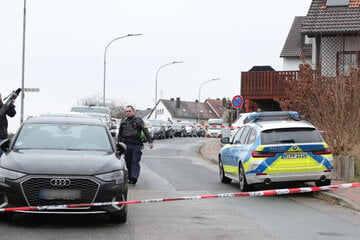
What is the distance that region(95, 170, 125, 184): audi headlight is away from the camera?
A: 906 centimetres

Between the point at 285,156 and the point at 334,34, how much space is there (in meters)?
21.5

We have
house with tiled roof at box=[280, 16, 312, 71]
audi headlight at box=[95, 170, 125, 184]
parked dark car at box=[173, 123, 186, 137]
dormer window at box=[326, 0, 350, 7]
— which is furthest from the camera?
parked dark car at box=[173, 123, 186, 137]

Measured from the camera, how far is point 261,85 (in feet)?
116

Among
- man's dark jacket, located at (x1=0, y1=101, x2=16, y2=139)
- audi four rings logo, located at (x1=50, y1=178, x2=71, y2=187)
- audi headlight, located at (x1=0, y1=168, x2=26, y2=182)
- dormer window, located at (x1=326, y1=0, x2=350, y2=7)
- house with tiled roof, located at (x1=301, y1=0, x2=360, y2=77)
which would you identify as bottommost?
audi four rings logo, located at (x1=50, y1=178, x2=71, y2=187)

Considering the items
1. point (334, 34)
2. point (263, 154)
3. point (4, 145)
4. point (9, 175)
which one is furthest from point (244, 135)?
point (334, 34)

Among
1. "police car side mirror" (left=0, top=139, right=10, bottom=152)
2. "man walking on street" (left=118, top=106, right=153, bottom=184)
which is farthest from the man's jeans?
"police car side mirror" (left=0, top=139, right=10, bottom=152)

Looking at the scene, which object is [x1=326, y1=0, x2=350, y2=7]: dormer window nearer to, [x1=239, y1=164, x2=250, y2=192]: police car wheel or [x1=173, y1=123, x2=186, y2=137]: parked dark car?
[x1=239, y1=164, x2=250, y2=192]: police car wheel

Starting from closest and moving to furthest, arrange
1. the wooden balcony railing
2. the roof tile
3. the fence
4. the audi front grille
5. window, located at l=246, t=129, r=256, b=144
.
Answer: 1. the audi front grille
2. window, located at l=246, t=129, r=256, b=144
3. the fence
4. the roof tile
5. the wooden balcony railing

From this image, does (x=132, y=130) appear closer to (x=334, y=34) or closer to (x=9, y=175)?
(x=9, y=175)

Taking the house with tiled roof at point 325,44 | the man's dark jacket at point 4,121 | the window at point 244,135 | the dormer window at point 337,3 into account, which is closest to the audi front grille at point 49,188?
the man's dark jacket at point 4,121

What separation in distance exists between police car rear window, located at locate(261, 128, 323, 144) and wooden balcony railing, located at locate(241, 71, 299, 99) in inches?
828

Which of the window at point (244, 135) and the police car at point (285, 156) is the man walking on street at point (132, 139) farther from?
the police car at point (285, 156)

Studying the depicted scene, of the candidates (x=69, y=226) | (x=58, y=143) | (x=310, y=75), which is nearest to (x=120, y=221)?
(x=69, y=226)

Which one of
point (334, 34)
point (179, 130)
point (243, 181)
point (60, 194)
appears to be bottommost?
point (179, 130)
